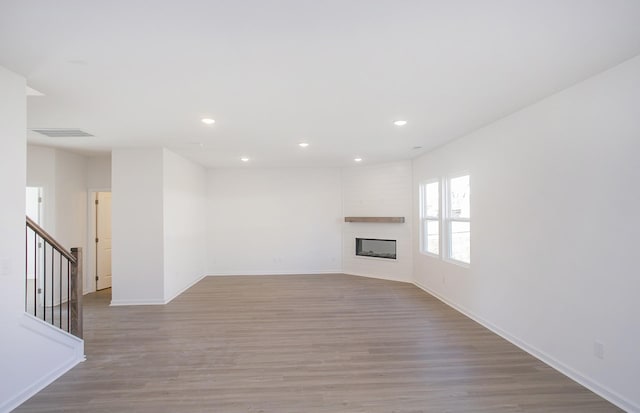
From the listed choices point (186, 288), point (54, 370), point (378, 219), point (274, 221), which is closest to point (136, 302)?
point (186, 288)

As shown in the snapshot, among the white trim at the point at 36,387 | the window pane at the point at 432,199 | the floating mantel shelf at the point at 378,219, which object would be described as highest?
the window pane at the point at 432,199

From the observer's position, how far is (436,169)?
216 inches

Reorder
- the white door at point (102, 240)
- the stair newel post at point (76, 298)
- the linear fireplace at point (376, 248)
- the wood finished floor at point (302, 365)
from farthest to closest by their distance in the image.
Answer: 1. the linear fireplace at point (376, 248)
2. the white door at point (102, 240)
3. the stair newel post at point (76, 298)
4. the wood finished floor at point (302, 365)

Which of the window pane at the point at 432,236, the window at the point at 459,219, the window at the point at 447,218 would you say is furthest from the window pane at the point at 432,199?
the window at the point at 459,219

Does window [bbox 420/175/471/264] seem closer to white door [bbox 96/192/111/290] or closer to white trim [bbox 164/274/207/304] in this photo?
white trim [bbox 164/274/207/304]

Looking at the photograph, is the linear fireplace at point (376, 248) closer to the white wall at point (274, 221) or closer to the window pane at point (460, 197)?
the white wall at point (274, 221)

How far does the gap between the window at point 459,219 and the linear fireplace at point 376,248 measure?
6.30 ft

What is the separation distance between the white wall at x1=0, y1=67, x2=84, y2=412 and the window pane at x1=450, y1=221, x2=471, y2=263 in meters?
4.81

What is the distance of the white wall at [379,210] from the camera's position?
6.69m

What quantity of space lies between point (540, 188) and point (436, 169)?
7.90 feet

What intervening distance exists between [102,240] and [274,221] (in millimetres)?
3479

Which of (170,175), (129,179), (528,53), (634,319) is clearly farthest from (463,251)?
(129,179)

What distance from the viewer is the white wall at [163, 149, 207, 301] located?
535 centimetres

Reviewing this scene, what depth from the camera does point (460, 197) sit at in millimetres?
4828
